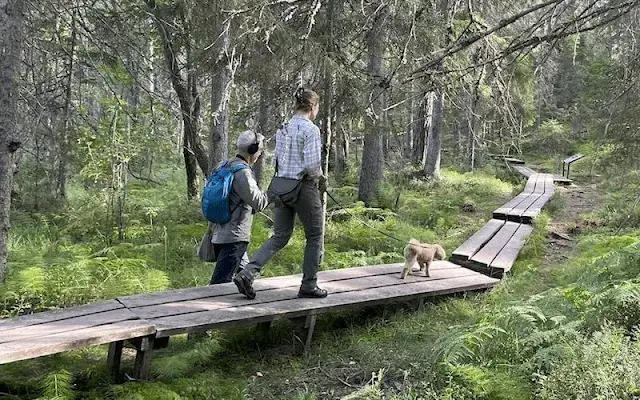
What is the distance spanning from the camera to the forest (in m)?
4.39

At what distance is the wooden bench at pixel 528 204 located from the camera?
10.9 meters

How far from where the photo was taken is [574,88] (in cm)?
4112

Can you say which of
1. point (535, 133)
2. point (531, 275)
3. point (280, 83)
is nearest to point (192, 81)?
point (280, 83)

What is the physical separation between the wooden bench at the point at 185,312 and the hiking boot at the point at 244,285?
0.23 ft

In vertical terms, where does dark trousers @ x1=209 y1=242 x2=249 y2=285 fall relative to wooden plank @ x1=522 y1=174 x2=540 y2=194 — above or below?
below

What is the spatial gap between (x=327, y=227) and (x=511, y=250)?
3.40 metres

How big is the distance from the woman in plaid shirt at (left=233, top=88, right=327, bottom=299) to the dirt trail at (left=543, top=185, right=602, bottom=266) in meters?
4.82

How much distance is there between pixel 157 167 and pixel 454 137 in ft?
73.2

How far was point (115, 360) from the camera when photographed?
4.54 metres

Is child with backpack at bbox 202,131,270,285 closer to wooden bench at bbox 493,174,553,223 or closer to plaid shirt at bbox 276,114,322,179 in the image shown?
plaid shirt at bbox 276,114,322,179

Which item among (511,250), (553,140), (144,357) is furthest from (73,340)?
(553,140)

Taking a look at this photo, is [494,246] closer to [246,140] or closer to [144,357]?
[246,140]

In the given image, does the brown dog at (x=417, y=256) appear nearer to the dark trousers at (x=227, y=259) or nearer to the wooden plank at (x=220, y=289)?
the wooden plank at (x=220, y=289)

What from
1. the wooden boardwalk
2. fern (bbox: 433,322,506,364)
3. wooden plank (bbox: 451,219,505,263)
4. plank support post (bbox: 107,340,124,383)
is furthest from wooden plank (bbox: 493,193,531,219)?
plank support post (bbox: 107,340,124,383)
